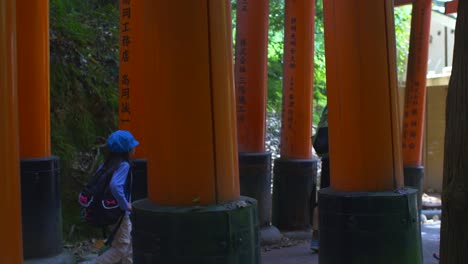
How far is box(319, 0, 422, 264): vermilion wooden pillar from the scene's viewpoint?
340cm

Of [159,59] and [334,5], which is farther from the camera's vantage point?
[334,5]

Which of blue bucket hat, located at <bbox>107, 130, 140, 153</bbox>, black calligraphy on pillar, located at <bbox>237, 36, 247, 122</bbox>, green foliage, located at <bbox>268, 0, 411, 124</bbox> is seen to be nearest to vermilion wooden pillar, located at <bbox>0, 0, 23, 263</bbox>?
blue bucket hat, located at <bbox>107, 130, 140, 153</bbox>

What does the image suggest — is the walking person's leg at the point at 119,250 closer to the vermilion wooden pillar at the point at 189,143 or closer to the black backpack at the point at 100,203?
the black backpack at the point at 100,203

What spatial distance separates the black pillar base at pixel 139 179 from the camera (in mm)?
5652

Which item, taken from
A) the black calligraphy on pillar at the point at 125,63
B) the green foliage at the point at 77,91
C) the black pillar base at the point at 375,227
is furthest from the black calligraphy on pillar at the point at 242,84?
→ the black pillar base at the point at 375,227

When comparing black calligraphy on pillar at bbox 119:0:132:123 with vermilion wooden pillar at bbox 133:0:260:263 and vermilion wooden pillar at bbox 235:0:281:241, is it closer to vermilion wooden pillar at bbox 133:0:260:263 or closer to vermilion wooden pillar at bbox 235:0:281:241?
vermilion wooden pillar at bbox 235:0:281:241

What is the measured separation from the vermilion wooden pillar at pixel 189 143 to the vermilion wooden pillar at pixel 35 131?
271 cm

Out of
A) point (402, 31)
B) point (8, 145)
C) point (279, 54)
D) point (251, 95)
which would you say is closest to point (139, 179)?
point (251, 95)

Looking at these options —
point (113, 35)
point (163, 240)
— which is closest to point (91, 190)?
point (163, 240)

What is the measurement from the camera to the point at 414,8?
29.7 ft

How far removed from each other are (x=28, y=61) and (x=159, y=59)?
9.50 feet

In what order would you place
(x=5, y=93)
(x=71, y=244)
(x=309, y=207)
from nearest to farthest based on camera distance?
(x=5, y=93) → (x=71, y=244) → (x=309, y=207)

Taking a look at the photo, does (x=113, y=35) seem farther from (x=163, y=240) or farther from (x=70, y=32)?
(x=163, y=240)

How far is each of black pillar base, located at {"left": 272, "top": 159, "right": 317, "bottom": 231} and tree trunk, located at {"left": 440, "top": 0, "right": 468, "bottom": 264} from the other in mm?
4558
